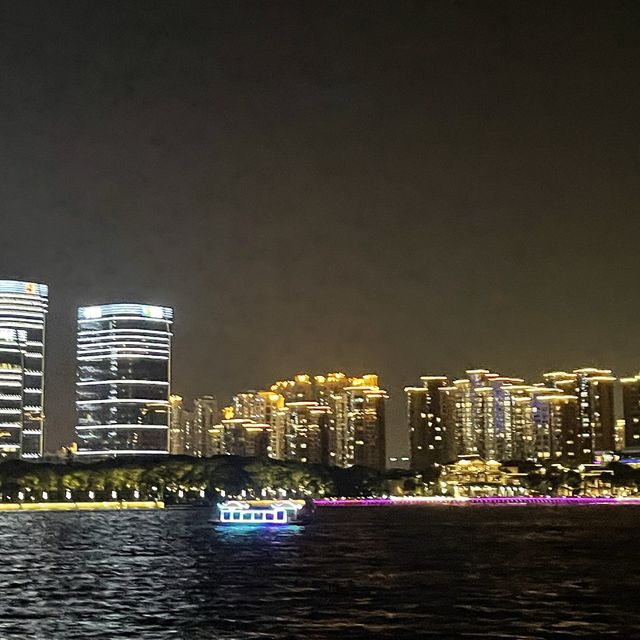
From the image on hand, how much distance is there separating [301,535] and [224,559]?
94.5 ft

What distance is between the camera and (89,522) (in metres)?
122

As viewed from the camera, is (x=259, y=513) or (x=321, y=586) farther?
(x=259, y=513)

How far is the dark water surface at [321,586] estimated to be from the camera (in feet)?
116

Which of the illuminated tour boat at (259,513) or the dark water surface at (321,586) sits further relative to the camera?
the illuminated tour boat at (259,513)

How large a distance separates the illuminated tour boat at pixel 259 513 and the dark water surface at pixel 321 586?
25004mm

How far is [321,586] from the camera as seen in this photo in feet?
157

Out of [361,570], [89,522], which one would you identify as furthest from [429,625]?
[89,522]

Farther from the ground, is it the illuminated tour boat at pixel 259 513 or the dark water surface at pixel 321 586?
the illuminated tour boat at pixel 259 513

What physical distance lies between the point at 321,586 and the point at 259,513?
69717mm

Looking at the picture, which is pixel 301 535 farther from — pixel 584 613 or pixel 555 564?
pixel 584 613

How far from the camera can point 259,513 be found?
383 feet

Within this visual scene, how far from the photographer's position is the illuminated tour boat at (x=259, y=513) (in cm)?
11575

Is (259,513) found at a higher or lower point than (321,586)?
higher

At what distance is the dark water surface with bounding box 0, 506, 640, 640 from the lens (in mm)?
35312
